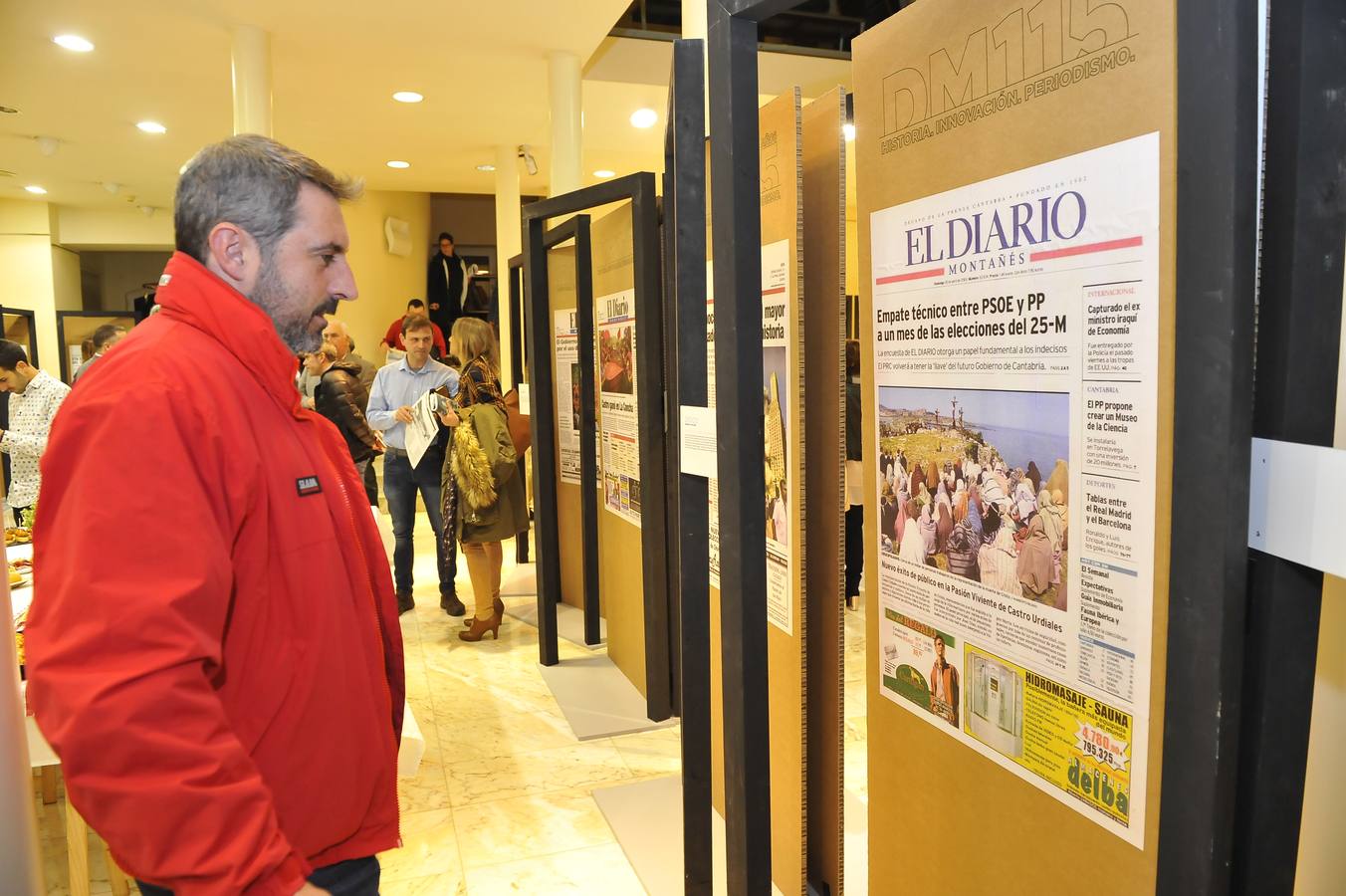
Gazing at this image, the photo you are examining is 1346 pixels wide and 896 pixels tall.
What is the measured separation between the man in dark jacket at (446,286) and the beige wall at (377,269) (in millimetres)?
254

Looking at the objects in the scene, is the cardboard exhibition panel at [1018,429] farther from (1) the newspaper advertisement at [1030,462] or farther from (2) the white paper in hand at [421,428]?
(2) the white paper in hand at [421,428]

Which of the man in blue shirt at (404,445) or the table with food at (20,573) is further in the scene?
the man in blue shirt at (404,445)

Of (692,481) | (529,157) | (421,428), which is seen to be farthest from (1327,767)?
(529,157)

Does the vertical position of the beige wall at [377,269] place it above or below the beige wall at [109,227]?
below

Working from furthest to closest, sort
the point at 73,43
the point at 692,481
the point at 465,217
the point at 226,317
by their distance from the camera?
the point at 465,217, the point at 73,43, the point at 692,481, the point at 226,317

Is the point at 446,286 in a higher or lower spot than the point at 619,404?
higher

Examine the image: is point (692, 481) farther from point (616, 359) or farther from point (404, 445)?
point (404, 445)

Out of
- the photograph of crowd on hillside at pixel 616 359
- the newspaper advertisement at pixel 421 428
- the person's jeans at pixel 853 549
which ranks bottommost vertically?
the person's jeans at pixel 853 549

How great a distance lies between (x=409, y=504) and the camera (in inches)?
201

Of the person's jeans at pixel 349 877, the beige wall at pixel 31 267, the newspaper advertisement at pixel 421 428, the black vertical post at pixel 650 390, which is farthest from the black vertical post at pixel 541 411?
the beige wall at pixel 31 267

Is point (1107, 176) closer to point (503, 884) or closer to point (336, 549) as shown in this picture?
point (336, 549)

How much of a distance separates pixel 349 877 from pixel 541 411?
2.87 m

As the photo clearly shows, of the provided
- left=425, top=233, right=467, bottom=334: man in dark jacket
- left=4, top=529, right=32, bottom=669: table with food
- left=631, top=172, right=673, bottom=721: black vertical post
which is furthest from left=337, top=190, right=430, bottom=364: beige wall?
left=631, top=172, right=673, bottom=721: black vertical post

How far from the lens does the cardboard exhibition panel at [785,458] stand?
A: 80.8 inches
